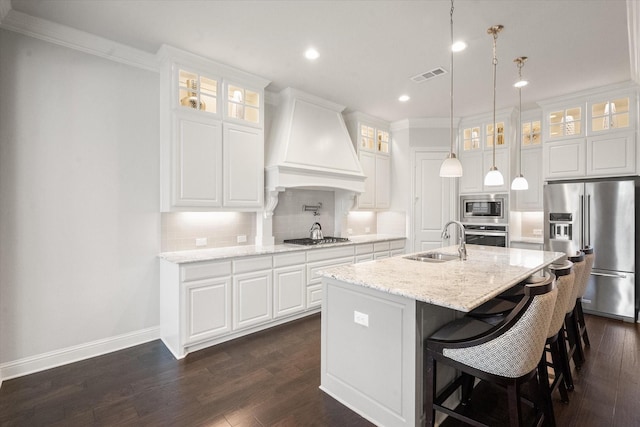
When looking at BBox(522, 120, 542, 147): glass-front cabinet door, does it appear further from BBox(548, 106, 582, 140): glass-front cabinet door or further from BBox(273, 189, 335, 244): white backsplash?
BBox(273, 189, 335, 244): white backsplash

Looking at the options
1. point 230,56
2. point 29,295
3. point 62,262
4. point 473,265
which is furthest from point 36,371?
point 473,265

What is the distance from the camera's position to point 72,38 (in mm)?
2777

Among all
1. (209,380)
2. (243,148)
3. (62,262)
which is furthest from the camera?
(243,148)

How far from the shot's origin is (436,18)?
2586 millimetres

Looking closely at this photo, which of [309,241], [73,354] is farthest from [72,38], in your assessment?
[309,241]

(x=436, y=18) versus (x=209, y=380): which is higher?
(x=436, y=18)

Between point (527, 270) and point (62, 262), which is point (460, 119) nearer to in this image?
point (527, 270)

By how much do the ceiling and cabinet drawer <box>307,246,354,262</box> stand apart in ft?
6.91

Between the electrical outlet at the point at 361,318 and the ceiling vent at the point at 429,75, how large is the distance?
9.46 ft

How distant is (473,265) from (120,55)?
12.3ft

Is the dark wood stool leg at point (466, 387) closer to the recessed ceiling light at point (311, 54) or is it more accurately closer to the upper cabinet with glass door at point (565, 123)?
the recessed ceiling light at point (311, 54)

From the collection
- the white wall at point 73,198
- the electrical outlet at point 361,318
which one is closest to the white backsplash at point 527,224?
the electrical outlet at point 361,318

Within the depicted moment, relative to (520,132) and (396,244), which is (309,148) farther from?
(520,132)

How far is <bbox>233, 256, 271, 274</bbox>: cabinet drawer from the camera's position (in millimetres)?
3279
